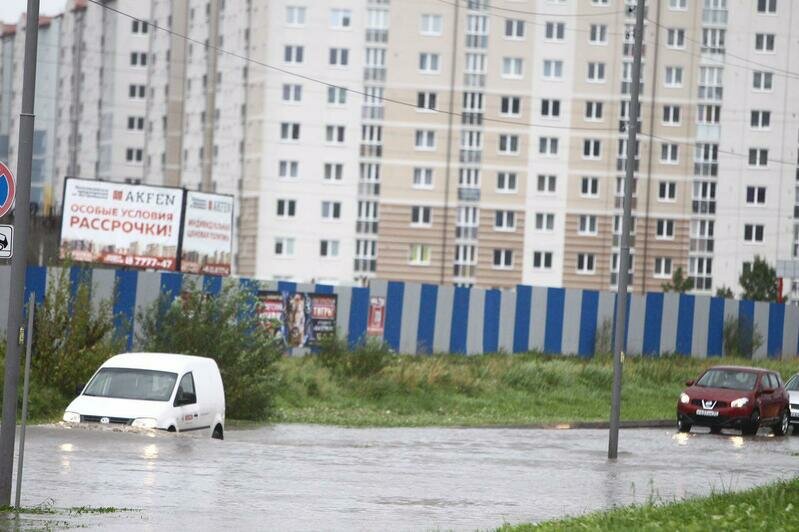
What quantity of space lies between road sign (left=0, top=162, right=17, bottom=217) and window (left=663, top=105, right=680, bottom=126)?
295ft

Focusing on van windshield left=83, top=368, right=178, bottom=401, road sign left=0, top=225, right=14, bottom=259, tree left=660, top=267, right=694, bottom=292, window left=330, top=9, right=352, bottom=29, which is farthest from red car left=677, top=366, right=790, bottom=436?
window left=330, top=9, right=352, bottom=29

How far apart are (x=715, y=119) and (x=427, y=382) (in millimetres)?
65830

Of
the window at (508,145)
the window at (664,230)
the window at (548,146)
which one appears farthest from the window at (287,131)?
the window at (664,230)

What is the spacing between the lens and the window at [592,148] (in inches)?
4099

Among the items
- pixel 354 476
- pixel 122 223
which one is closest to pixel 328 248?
pixel 122 223

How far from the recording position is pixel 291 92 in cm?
10419

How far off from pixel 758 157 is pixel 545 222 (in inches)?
543

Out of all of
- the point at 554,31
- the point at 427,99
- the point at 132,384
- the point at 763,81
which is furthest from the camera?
the point at 763,81

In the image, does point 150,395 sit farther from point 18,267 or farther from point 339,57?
point 339,57

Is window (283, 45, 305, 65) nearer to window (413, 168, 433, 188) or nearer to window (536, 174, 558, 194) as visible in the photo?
window (413, 168, 433, 188)

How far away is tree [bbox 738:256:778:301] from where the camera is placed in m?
94.1

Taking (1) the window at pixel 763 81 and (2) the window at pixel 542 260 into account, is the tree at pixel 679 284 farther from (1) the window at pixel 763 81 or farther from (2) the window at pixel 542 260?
(1) the window at pixel 763 81

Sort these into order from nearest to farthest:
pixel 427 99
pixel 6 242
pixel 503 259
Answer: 1. pixel 6 242
2. pixel 427 99
3. pixel 503 259

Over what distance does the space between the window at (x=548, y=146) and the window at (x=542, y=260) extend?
238 inches
